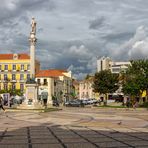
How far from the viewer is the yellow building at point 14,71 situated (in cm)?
13362

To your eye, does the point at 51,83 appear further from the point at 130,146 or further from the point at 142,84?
the point at 130,146

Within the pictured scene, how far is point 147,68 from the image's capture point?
251ft

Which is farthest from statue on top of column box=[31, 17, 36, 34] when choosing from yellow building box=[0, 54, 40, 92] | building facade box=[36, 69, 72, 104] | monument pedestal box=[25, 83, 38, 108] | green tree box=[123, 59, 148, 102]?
yellow building box=[0, 54, 40, 92]

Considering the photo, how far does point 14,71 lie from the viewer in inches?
5310

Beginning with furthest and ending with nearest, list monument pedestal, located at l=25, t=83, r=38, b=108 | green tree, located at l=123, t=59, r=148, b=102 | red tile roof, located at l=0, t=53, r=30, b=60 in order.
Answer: red tile roof, located at l=0, t=53, r=30, b=60 < green tree, located at l=123, t=59, r=148, b=102 < monument pedestal, located at l=25, t=83, r=38, b=108

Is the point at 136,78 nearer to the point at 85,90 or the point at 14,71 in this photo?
the point at 14,71

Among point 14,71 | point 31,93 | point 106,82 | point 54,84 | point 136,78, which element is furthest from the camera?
point 54,84

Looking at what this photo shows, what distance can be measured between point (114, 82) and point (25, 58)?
2038 inches

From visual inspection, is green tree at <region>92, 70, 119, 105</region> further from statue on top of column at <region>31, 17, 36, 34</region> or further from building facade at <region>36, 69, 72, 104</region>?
building facade at <region>36, 69, 72, 104</region>

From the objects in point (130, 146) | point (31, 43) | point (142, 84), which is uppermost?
point (31, 43)

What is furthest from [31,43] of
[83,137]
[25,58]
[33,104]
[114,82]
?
[25,58]

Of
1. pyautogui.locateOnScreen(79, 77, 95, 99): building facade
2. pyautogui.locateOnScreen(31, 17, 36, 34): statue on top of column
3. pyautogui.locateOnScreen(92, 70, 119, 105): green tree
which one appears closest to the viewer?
pyautogui.locateOnScreen(31, 17, 36, 34): statue on top of column

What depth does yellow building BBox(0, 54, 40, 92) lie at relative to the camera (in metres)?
134

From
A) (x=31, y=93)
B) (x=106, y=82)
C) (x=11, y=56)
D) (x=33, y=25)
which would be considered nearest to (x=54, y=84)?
(x=11, y=56)
